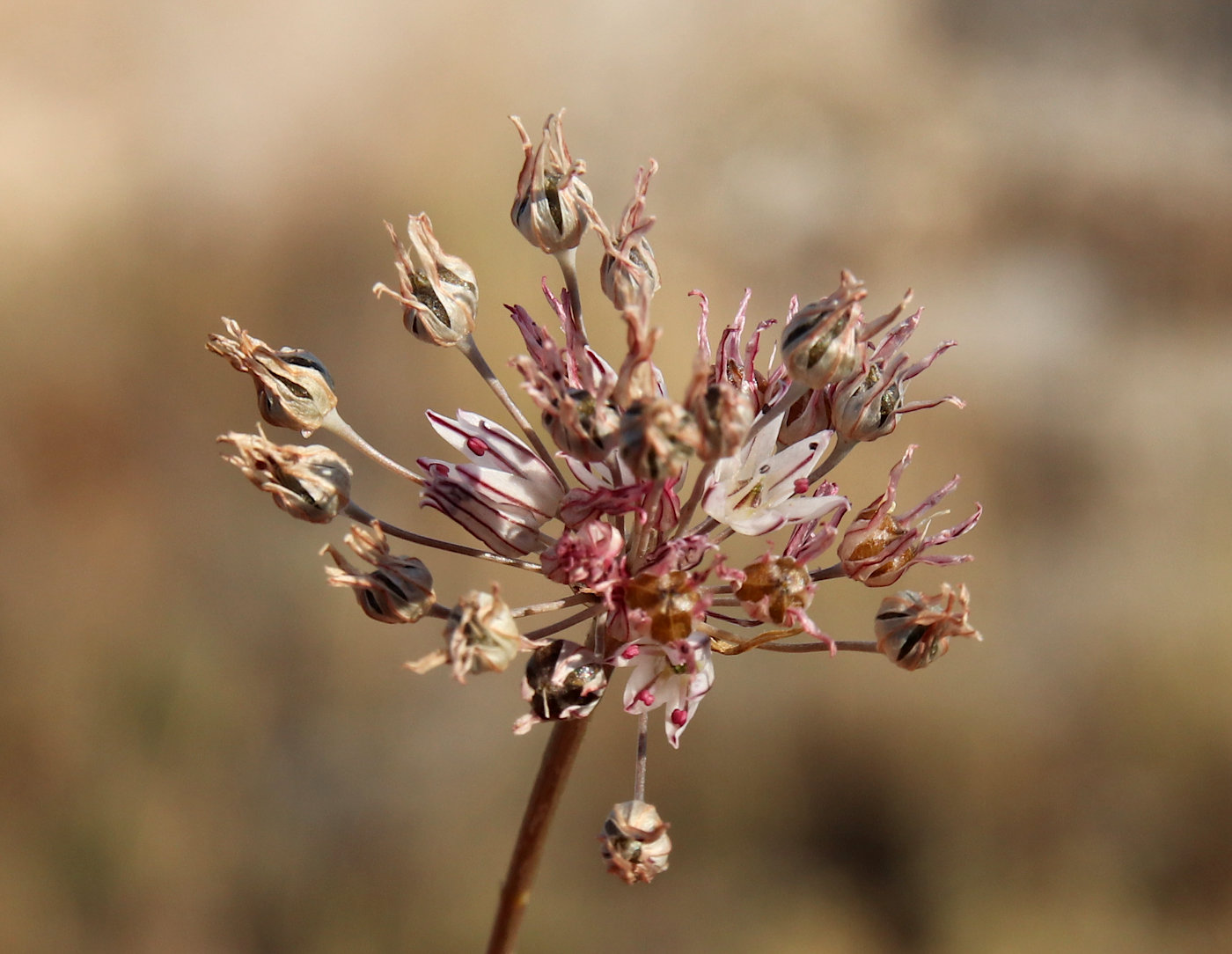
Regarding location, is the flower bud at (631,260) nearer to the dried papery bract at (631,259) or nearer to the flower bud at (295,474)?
the dried papery bract at (631,259)

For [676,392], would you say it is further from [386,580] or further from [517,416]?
[386,580]

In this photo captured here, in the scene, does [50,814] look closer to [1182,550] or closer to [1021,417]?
[1021,417]

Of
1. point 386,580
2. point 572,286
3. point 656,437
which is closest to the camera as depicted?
point 656,437

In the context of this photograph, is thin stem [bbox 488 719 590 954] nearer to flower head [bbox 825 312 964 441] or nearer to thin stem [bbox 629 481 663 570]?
thin stem [bbox 629 481 663 570]

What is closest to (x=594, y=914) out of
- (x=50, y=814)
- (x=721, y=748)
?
(x=721, y=748)

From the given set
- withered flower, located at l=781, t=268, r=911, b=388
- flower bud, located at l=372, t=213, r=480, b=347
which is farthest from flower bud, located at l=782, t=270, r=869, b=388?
flower bud, located at l=372, t=213, r=480, b=347

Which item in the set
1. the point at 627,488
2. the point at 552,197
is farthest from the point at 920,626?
the point at 552,197

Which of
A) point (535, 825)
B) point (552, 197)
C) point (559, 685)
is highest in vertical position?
point (552, 197)
